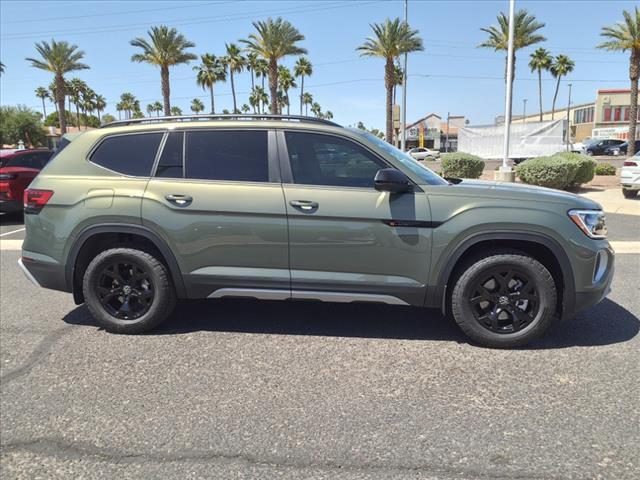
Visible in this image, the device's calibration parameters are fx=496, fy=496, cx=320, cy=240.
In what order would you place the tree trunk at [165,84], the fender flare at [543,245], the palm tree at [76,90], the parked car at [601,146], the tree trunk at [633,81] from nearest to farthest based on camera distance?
the fender flare at [543,245], the tree trunk at [633,81], the tree trunk at [165,84], the parked car at [601,146], the palm tree at [76,90]

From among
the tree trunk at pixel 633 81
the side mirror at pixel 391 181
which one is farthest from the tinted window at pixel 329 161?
the tree trunk at pixel 633 81

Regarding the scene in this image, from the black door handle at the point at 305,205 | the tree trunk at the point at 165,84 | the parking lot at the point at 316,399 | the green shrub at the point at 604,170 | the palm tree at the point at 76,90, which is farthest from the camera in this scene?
the palm tree at the point at 76,90

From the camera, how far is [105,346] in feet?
13.5

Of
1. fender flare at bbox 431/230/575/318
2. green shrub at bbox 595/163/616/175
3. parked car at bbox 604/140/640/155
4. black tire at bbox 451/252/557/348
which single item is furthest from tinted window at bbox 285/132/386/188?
parked car at bbox 604/140/640/155

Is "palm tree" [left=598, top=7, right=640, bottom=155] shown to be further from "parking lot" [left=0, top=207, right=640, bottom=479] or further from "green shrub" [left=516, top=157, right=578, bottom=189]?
"parking lot" [left=0, top=207, right=640, bottom=479]

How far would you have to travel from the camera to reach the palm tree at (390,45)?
96.4 ft

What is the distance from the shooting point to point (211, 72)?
5862 cm

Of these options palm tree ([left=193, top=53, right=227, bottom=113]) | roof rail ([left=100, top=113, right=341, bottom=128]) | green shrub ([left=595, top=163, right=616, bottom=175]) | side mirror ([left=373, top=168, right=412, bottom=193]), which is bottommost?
green shrub ([left=595, top=163, right=616, bottom=175])

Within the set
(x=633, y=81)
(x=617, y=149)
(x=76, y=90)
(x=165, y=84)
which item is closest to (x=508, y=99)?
(x=633, y=81)

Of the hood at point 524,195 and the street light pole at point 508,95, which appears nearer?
the hood at point 524,195

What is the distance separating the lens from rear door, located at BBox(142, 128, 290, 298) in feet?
13.1

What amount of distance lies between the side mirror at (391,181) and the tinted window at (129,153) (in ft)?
6.42

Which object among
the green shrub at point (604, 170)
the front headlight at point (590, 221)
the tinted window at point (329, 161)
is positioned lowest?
the green shrub at point (604, 170)

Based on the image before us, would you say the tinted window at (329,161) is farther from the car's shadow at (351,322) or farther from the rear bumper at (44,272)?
the rear bumper at (44,272)
